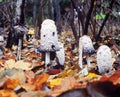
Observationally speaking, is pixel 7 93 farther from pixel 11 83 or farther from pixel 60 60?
pixel 60 60

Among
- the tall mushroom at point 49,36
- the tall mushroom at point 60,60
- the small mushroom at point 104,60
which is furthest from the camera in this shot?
the tall mushroom at point 60,60

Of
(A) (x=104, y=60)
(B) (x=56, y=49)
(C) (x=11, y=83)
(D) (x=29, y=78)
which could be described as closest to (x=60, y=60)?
(B) (x=56, y=49)

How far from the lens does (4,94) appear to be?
1.44 meters

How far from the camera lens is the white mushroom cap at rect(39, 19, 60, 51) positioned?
99.9 inches

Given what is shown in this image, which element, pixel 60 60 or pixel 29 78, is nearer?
pixel 29 78

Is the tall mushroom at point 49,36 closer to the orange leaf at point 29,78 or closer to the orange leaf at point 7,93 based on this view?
the orange leaf at point 29,78

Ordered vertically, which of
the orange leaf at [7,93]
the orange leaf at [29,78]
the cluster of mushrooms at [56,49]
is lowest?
the orange leaf at [7,93]

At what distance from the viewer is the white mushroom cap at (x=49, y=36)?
2.54 meters

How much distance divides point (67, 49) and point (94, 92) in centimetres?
361

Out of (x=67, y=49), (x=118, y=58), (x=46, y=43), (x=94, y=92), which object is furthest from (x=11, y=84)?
(x=67, y=49)

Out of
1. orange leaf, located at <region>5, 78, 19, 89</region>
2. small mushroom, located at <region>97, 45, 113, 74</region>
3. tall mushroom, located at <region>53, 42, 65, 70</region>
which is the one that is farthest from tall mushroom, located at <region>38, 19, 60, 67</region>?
orange leaf, located at <region>5, 78, 19, 89</region>

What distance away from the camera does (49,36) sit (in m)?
2.56

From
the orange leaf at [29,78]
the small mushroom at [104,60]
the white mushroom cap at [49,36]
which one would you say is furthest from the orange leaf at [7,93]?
the white mushroom cap at [49,36]

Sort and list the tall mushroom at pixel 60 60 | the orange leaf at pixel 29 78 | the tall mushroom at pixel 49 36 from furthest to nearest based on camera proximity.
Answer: the tall mushroom at pixel 60 60
the tall mushroom at pixel 49 36
the orange leaf at pixel 29 78
